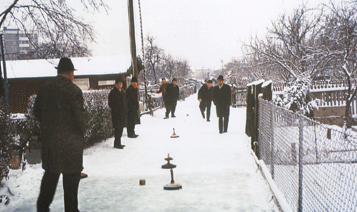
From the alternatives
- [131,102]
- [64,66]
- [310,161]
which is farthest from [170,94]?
[310,161]

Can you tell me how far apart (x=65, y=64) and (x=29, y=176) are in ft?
9.53

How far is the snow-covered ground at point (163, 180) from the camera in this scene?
5.02 metres

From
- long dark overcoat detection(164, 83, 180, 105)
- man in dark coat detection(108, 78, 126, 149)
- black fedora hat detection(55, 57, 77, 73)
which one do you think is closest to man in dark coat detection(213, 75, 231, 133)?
man in dark coat detection(108, 78, 126, 149)

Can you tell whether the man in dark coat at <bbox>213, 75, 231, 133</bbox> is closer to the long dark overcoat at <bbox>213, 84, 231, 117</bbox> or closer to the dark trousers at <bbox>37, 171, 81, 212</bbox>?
the long dark overcoat at <bbox>213, 84, 231, 117</bbox>

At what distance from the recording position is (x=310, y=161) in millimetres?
3576

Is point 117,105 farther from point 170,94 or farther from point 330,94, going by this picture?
point 330,94

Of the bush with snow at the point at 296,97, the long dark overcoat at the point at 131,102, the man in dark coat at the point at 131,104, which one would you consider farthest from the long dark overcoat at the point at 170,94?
the long dark overcoat at the point at 131,102

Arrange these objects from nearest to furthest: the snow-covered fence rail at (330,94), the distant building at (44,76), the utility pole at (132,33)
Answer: the utility pole at (132,33) < the snow-covered fence rail at (330,94) < the distant building at (44,76)

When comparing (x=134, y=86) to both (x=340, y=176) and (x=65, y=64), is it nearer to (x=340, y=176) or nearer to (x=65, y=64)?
(x=65, y=64)

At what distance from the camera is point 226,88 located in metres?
11.8

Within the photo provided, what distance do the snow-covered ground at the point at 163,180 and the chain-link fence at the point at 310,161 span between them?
493mm

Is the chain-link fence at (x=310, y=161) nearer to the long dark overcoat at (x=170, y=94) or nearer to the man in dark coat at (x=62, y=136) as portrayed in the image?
the man in dark coat at (x=62, y=136)

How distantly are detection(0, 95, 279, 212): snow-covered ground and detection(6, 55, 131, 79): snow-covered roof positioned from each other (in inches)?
821

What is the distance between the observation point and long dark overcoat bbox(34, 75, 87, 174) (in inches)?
167
